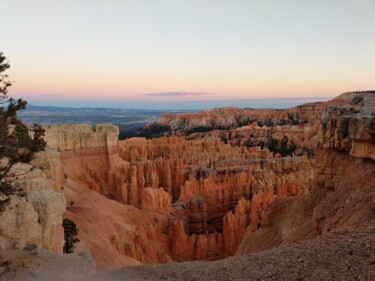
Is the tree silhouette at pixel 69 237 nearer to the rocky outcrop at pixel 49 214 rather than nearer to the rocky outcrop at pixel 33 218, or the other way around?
the rocky outcrop at pixel 33 218

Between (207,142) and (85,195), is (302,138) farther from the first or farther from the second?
(85,195)

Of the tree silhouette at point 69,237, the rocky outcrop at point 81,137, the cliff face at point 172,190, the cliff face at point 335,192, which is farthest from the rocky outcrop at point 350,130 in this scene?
the rocky outcrop at point 81,137

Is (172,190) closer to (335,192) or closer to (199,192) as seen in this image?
(199,192)

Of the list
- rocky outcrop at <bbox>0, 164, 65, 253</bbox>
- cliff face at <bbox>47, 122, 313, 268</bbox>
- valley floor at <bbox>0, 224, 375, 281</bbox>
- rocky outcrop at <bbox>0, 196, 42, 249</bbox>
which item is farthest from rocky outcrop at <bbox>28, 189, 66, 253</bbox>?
cliff face at <bbox>47, 122, 313, 268</bbox>

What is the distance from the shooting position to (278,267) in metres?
7.80

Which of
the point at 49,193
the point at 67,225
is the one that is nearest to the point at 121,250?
the point at 67,225

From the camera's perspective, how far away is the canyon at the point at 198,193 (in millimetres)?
12195

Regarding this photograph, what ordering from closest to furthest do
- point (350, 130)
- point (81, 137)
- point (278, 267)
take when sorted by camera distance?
point (278, 267)
point (350, 130)
point (81, 137)

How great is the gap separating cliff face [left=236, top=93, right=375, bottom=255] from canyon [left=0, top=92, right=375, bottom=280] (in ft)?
0.14

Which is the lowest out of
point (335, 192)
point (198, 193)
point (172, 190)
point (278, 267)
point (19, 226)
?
point (172, 190)

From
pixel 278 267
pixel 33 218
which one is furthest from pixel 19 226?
pixel 278 267

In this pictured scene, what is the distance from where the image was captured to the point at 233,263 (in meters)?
8.84

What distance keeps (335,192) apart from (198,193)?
24.4m

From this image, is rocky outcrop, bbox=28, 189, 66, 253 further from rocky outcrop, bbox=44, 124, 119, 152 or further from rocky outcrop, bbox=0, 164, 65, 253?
rocky outcrop, bbox=44, 124, 119, 152
